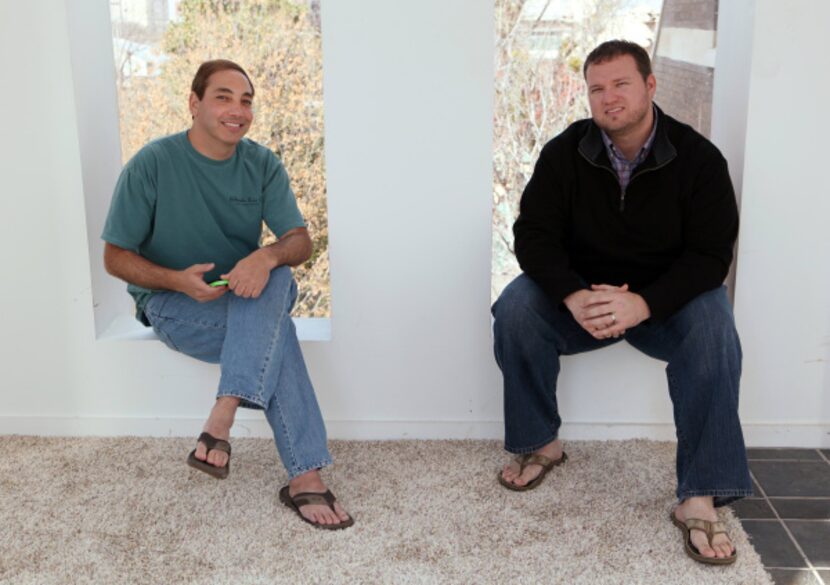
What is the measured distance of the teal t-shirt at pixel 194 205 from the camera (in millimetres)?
2361

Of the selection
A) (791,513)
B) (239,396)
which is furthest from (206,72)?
(791,513)

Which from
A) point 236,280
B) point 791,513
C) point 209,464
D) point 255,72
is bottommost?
point 791,513

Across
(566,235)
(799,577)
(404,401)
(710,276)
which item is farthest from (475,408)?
(799,577)

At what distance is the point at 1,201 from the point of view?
2.67 metres

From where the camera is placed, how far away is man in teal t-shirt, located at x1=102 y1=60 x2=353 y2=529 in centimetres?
219

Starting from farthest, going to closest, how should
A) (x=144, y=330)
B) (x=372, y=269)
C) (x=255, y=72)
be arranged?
(x=255, y=72)
(x=144, y=330)
(x=372, y=269)

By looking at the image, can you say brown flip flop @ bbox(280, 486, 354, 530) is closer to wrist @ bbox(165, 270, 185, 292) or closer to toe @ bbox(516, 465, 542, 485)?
toe @ bbox(516, 465, 542, 485)

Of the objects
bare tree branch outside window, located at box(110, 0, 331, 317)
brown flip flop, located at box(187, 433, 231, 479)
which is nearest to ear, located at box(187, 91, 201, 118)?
brown flip flop, located at box(187, 433, 231, 479)

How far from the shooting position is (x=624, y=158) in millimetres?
2359

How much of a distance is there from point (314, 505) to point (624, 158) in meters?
1.20

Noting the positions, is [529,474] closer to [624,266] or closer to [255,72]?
[624,266]

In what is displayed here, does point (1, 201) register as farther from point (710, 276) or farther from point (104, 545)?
point (710, 276)

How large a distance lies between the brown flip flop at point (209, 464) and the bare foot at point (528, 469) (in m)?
0.76

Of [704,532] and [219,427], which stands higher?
[219,427]
